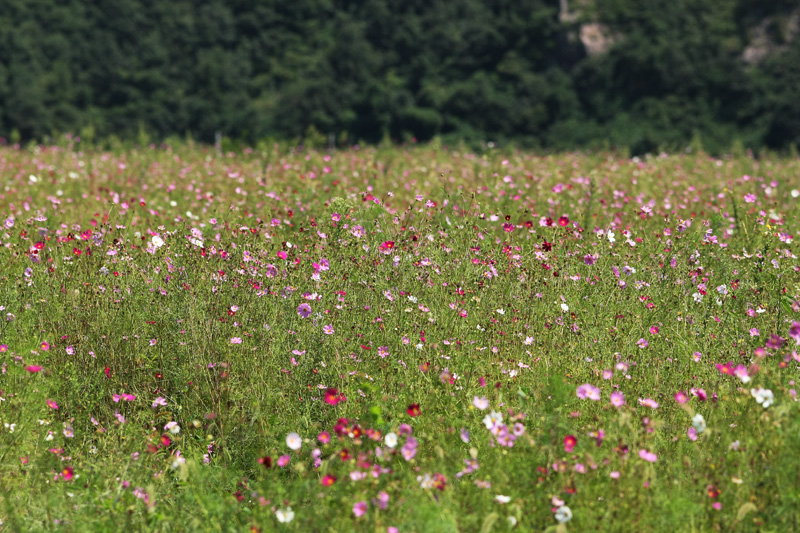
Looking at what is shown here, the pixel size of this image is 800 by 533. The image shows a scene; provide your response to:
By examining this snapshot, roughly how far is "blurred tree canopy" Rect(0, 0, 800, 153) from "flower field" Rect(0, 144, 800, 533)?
3083cm

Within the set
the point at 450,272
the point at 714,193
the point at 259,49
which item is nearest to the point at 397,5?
the point at 259,49

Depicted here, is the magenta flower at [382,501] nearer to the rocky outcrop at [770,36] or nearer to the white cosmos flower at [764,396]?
the white cosmos flower at [764,396]

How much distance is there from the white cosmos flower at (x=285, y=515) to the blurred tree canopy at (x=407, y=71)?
33.3 meters

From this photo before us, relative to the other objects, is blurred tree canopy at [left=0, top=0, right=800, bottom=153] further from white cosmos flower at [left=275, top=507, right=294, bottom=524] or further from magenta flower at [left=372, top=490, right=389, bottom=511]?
white cosmos flower at [left=275, top=507, right=294, bottom=524]

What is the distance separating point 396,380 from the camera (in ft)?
13.7

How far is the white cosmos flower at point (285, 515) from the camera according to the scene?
294 cm

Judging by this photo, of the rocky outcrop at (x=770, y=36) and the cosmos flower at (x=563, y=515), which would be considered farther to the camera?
the rocky outcrop at (x=770, y=36)

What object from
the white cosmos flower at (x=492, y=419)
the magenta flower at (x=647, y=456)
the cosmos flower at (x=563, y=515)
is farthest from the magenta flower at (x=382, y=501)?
the magenta flower at (x=647, y=456)

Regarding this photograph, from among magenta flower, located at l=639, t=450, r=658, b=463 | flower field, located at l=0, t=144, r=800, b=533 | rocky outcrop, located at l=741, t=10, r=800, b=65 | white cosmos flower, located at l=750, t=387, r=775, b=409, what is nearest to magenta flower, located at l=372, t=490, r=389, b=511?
flower field, located at l=0, t=144, r=800, b=533

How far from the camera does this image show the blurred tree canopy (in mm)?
38562

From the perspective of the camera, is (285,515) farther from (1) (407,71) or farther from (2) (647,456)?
(1) (407,71)

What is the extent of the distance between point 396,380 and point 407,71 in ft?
153

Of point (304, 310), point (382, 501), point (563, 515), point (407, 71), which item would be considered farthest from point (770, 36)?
point (382, 501)

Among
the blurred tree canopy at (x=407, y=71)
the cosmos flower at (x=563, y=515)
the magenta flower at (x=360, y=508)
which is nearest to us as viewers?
the magenta flower at (x=360, y=508)
